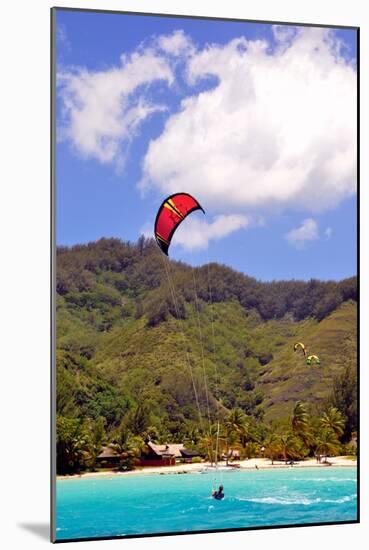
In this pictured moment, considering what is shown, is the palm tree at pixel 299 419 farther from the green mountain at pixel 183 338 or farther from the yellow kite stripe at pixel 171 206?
the yellow kite stripe at pixel 171 206

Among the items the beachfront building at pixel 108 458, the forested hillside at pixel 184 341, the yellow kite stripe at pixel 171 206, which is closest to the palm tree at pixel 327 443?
the forested hillside at pixel 184 341

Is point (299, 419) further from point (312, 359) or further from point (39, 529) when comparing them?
point (39, 529)

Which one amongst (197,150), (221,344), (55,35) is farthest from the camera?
(221,344)

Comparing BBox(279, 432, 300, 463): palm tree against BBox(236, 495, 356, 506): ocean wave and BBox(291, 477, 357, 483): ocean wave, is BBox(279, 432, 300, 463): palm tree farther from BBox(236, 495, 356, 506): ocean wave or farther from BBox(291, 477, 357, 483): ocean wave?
BBox(236, 495, 356, 506): ocean wave

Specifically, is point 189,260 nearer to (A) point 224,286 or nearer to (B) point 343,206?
(A) point 224,286

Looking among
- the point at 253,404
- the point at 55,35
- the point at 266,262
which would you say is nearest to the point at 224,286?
the point at 266,262

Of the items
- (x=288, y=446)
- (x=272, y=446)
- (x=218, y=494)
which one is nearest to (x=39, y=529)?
(x=218, y=494)

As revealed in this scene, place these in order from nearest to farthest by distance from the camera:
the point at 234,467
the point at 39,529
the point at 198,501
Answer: the point at 39,529, the point at 198,501, the point at 234,467

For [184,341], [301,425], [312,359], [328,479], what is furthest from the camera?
[312,359]
